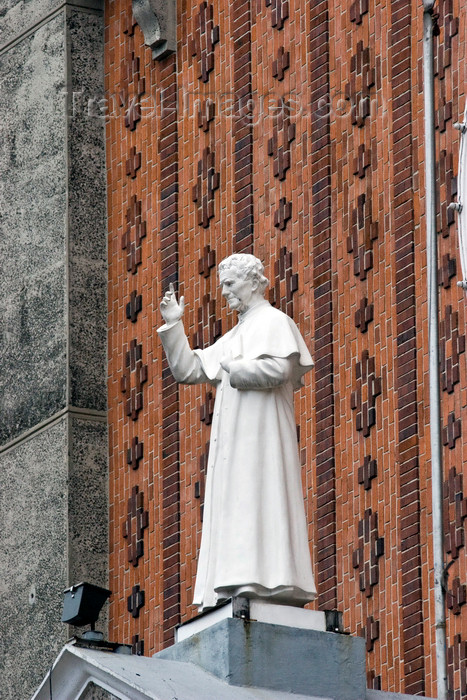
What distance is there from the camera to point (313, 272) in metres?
15.4

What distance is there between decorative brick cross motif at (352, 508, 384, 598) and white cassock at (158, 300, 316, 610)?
2516 millimetres

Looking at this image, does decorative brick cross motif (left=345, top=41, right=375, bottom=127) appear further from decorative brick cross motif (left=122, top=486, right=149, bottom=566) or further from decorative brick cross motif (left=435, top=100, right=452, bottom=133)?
decorative brick cross motif (left=122, top=486, right=149, bottom=566)

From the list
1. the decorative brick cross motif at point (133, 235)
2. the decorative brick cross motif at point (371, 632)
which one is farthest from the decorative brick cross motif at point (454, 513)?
the decorative brick cross motif at point (133, 235)

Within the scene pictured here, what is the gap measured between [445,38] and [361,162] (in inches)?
42.3

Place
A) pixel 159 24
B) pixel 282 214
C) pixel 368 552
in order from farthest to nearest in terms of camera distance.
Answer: pixel 159 24, pixel 282 214, pixel 368 552

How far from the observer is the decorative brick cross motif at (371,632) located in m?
14.0

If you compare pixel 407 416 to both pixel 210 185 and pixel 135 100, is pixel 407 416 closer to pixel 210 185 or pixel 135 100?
pixel 210 185

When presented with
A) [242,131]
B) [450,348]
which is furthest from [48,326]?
[450,348]

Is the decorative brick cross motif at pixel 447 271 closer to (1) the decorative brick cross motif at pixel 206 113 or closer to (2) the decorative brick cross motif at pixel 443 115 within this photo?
(2) the decorative brick cross motif at pixel 443 115

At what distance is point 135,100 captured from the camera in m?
17.7

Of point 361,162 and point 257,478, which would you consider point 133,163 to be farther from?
point 257,478

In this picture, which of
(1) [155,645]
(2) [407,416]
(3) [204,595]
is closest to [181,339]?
(3) [204,595]

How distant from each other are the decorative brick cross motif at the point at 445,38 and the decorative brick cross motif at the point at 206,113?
100 inches

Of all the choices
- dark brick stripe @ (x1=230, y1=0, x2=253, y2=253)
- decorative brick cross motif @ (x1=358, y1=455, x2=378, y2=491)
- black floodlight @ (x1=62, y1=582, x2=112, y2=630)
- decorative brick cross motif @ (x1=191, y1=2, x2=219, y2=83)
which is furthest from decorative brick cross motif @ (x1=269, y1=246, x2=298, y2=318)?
black floodlight @ (x1=62, y1=582, x2=112, y2=630)
